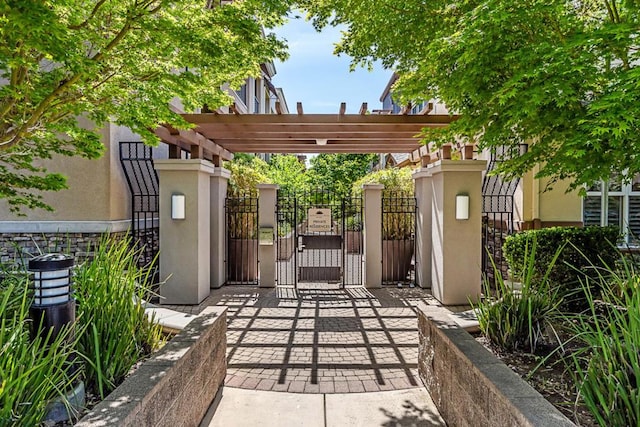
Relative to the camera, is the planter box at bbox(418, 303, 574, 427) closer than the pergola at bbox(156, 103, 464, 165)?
Yes

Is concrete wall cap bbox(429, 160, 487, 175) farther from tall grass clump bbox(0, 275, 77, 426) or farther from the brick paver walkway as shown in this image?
tall grass clump bbox(0, 275, 77, 426)

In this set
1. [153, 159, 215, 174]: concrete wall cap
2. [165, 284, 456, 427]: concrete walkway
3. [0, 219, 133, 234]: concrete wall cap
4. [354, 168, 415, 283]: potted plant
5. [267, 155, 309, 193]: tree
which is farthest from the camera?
[267, 155, 309, 193]: tree

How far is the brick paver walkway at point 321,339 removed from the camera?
4340 millimetres

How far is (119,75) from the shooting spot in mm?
4309

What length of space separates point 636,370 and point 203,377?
321 centimetres

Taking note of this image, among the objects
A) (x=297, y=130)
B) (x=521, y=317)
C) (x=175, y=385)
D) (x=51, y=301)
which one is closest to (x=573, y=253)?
(x=521, y=317)

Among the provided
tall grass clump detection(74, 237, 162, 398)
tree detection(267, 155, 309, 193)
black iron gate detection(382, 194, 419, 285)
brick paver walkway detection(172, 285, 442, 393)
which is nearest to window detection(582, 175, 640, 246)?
black iron gate detection(382, 194, 419, 285)

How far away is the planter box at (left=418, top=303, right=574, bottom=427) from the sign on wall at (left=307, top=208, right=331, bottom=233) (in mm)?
4943

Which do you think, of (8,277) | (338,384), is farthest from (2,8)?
(338,384)

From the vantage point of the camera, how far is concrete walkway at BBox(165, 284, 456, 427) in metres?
3.62

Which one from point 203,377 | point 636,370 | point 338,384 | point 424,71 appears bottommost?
point 338,384

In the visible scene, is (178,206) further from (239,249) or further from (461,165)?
(461,165)

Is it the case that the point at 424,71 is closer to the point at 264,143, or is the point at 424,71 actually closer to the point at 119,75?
the point at 119,75

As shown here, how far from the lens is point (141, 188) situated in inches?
355
